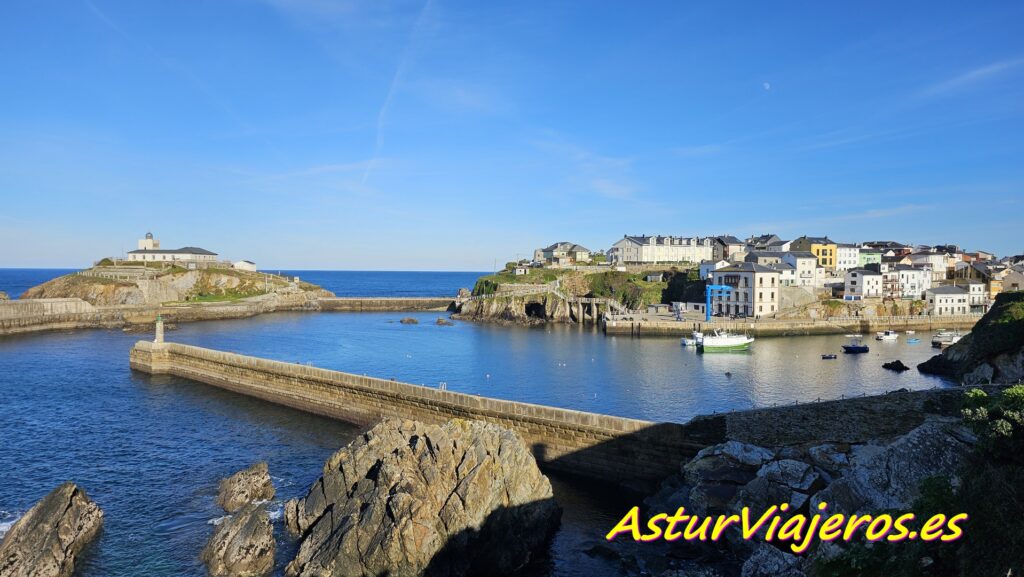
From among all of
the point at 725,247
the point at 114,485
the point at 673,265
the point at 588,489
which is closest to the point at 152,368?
the point at 114,485

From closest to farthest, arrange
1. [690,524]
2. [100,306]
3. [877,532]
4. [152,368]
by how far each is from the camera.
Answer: [877,532] → [690,524] → [152,368] → [100,306]

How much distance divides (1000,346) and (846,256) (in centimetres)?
8981

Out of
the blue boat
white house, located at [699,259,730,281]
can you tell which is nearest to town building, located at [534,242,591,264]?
white house, located at [699,259,730,281]

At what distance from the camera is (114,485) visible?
27609 millimetres

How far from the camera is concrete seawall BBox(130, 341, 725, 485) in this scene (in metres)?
27.4

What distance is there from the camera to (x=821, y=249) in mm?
118938

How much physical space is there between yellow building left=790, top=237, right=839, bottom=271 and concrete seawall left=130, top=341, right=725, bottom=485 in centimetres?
10429

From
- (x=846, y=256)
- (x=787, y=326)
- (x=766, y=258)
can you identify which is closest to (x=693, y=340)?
(x=787, y=326)

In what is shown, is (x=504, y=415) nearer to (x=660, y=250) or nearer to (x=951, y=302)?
(x=951, y=302)

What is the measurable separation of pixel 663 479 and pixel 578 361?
33.9 meters

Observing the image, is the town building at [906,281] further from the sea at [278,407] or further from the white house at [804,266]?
the sea at [278,407]

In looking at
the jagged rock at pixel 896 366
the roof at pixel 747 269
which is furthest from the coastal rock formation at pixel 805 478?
the roof at pixel 747 269

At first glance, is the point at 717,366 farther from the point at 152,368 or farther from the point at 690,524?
the point at 152,368

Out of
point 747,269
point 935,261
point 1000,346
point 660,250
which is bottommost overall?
point 1000,346
